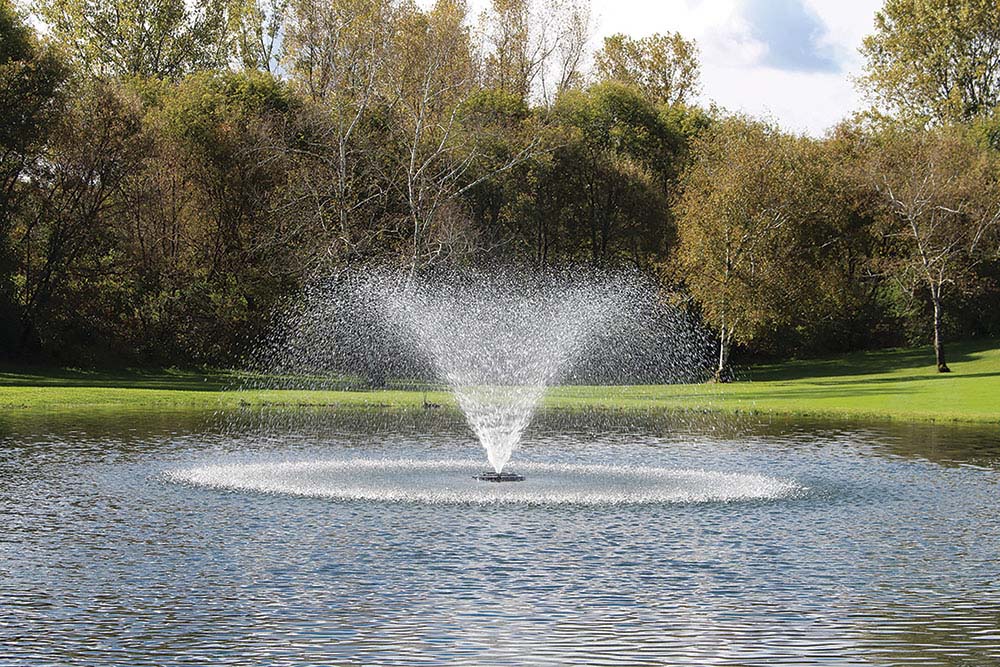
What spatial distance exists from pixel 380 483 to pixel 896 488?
9.13 m

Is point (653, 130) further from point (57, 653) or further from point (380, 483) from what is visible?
point (57, 653)

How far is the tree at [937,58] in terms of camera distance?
2938 inches

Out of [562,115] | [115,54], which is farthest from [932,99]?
[115,54]

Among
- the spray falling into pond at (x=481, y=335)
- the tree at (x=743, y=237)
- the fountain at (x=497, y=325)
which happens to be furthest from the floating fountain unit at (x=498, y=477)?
the tree at (x=743, y=237)

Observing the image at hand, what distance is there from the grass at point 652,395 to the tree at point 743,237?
3491mm

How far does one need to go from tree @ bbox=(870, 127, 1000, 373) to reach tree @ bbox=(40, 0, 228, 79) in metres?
39.3

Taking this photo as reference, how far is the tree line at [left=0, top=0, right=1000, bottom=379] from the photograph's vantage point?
5325 cm

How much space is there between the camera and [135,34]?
71.6 metres

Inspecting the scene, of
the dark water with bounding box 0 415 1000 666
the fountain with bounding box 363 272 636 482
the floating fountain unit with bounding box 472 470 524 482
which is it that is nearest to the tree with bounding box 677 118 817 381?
the fountain with bounding box 363 272 636 482

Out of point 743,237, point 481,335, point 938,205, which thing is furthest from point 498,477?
point 938,205

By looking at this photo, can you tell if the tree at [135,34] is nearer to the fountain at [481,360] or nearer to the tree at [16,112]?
the tree at [16,112]

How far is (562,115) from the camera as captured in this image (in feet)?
223

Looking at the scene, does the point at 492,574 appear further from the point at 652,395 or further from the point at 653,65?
the point at 653,65

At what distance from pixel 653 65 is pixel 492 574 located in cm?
7252
